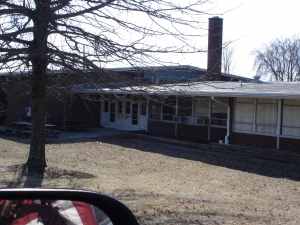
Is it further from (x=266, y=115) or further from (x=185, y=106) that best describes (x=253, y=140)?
(x=185, y=106)

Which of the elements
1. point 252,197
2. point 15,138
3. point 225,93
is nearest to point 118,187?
point 252,197

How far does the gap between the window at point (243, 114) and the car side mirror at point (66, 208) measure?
1641 cm

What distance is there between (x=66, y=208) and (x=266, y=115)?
53.2ft

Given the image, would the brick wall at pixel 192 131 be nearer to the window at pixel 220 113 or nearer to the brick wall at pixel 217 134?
the brick wall at pixel 217 134

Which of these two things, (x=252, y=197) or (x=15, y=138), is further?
(x=15, y=138)

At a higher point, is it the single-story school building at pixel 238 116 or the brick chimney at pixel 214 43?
the brick chimney at pixel 214 43

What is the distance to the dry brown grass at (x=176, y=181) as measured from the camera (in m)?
7.16

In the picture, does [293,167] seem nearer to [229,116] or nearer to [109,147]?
[229,116]

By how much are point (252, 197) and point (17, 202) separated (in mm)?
7314

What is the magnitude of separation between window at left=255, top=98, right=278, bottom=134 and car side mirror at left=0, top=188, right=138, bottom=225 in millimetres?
15867

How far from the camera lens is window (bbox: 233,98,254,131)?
59.6 ft

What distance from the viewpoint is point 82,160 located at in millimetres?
13461

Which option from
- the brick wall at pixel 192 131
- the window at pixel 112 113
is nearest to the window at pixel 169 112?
the brick wall at pixel 192 131

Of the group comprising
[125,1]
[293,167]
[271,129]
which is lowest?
[293,167]
